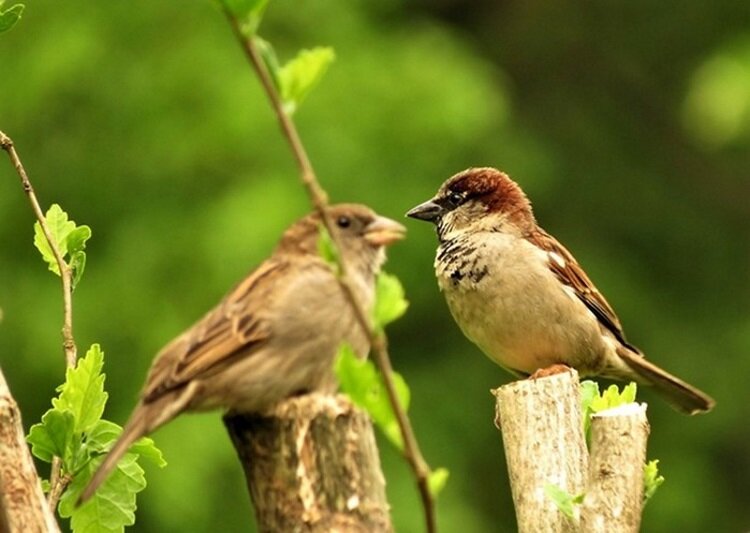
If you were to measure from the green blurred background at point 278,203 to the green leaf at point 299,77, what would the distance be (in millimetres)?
5652

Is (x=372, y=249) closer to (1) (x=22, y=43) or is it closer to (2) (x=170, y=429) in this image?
(2) (x=170, y=429)

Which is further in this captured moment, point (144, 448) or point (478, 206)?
point (478, 206)

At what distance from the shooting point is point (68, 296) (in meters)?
3.16

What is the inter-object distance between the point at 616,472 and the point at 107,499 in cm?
85

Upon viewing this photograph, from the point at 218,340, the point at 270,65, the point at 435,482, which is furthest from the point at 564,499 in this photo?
the point at 270,65

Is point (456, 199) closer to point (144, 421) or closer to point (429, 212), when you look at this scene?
point (429, 212)

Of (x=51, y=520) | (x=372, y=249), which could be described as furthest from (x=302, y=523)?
(x=372, y=249)

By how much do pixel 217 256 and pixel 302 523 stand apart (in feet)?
18.8

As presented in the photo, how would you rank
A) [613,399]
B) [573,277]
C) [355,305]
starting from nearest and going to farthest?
[355,305] → [613,399] → [573,277]

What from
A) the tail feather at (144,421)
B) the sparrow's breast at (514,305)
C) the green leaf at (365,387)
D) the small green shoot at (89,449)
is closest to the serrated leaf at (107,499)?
the small green shoot at (89,449)

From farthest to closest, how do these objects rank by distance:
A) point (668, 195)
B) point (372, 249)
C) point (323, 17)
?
point (668, 195), point (323, 17), point (372, 249)

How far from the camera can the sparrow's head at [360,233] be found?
3561mm

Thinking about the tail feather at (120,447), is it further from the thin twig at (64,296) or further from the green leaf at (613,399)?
the green leaf at (613,399)

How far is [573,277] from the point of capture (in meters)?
5.37
